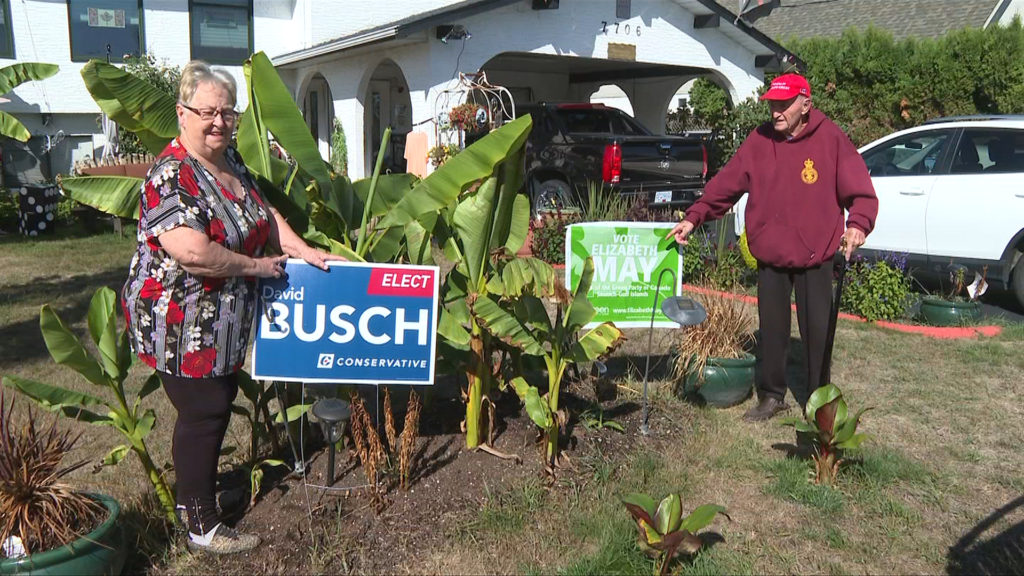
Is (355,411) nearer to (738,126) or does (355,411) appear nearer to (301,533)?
(301,533)

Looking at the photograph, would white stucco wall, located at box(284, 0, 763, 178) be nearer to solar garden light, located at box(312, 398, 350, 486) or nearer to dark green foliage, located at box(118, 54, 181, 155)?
dark green foliage, located at box(118, 54, 181, 155)

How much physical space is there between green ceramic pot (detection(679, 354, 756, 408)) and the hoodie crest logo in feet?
4.06

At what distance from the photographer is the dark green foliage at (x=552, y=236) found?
9.70 meters

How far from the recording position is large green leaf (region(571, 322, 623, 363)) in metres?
4.21

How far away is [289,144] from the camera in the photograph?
153 inches

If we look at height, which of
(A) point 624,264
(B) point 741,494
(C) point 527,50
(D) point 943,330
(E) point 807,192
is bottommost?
(B) point 741,494

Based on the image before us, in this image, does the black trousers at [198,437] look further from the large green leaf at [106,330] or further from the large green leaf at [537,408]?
the large green leaf at [537,408]

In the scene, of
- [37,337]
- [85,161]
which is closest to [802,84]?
[37,337]

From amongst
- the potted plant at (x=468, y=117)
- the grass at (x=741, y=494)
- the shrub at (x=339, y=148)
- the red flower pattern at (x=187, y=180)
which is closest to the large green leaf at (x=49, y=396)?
the grass at (x=741, y=494)

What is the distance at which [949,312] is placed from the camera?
7555 millimetres

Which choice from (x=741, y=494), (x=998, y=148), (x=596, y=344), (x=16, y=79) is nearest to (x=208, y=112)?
(x=596, y=344)

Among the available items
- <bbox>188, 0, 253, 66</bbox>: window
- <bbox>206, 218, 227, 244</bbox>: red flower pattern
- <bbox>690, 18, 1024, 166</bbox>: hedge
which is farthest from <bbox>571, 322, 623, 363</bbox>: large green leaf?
<bbox>188, 0, 253, 66</bbox>: window

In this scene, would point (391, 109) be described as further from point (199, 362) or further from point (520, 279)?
point (199, 362)

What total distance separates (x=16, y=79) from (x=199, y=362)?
5.66 meters
